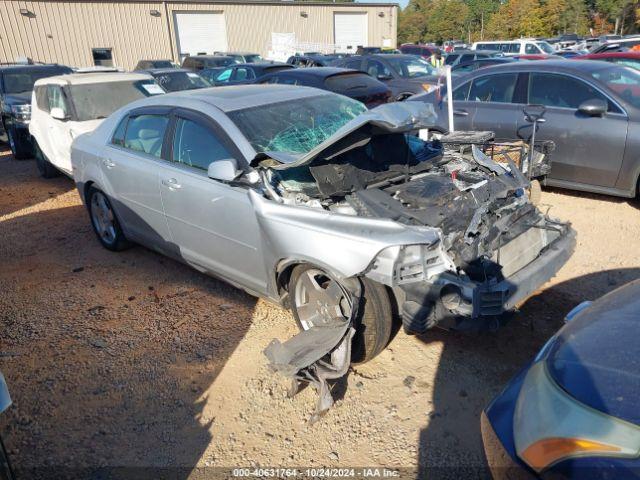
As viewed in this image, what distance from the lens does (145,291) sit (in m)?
4.49

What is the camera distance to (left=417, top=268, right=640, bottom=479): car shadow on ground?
2.55 metres

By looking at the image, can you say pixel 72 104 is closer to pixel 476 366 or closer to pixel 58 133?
pixel 58 133

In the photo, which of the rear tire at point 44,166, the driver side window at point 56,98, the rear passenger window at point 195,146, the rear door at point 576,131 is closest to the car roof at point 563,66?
the rear door at point 576,131

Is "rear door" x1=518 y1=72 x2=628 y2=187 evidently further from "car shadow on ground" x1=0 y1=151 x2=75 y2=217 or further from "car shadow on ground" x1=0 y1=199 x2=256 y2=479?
"car shadow on ground" x1=0 y1=151 x2=75 y2=217

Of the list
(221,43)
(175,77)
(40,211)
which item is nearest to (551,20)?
(221,43)

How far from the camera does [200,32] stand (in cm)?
3131

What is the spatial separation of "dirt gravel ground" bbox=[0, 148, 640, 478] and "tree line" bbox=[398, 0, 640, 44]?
4484 centimetres

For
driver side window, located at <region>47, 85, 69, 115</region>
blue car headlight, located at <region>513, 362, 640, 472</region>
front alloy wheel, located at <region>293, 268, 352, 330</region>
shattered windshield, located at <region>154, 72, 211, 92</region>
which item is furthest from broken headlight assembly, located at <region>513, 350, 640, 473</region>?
shattered windshield, located at <region>154, 72, 211, 92</region>

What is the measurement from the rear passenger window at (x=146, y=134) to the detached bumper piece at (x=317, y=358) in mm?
2141

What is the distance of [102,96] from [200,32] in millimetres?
26253

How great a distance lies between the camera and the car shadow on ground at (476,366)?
8.38 feet

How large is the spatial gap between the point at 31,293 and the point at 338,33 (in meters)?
34.2

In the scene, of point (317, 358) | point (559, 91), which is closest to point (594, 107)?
point (559, 91)

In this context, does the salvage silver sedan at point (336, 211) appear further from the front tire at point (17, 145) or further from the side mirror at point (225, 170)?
the front tire at point (17, 145)
